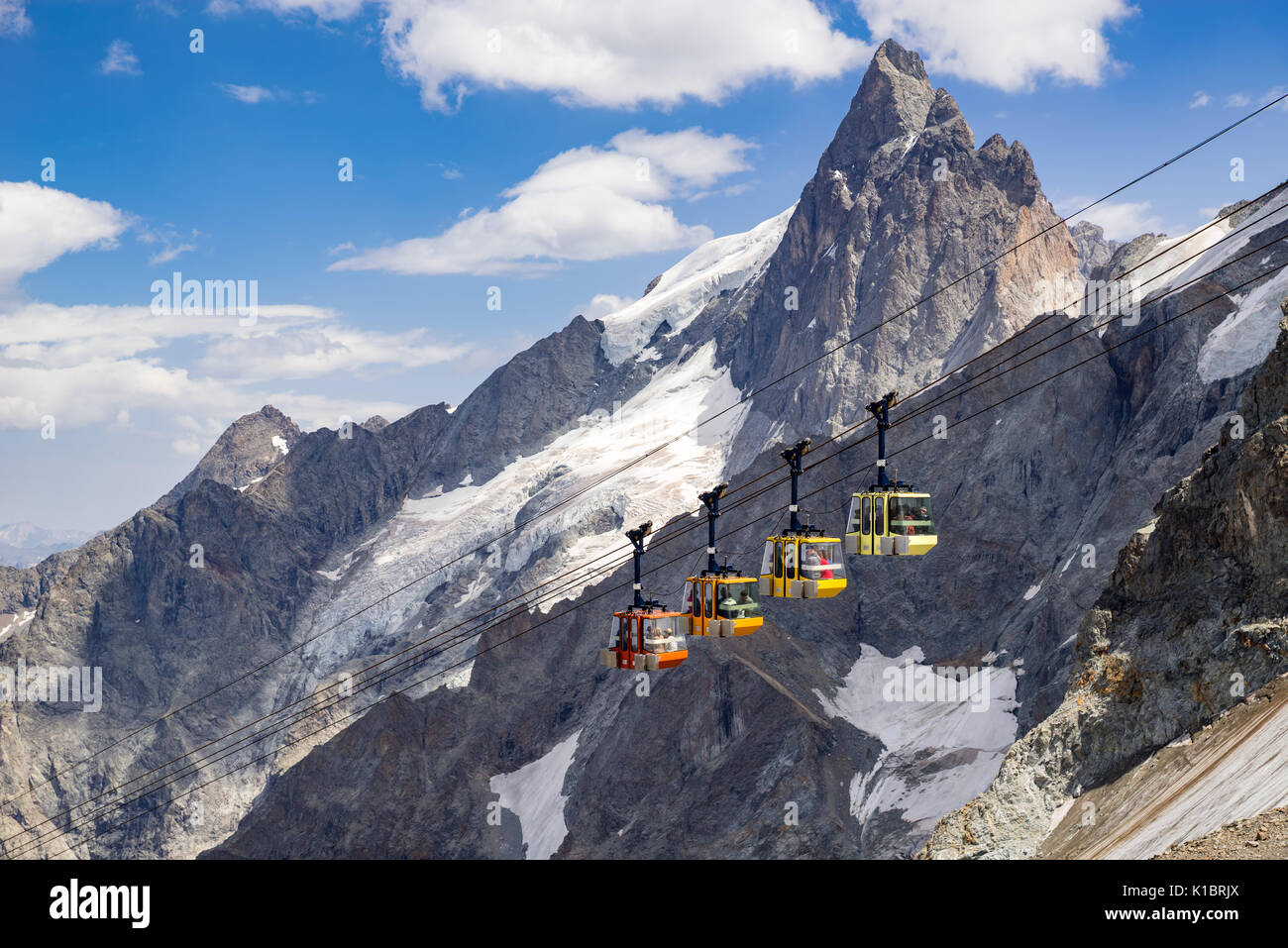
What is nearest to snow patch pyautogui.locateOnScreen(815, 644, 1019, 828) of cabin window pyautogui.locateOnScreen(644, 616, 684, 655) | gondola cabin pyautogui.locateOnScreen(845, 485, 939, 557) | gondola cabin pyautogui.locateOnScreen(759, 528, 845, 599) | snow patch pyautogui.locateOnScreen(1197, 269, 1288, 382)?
snow patch pyautogui.locateOnScreen(1197, 269, 1288, 382)

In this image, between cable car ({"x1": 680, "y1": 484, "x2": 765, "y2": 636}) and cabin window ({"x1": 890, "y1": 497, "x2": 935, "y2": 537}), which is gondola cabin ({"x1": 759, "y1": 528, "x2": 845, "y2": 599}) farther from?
cabin window ({"x1": 890, "y1": 497, "x2": 935, "y2": 537})

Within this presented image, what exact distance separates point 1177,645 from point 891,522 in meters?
16.3

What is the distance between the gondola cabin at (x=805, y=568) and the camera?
29.2m

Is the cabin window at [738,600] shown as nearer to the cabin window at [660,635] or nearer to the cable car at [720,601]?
the cable car at [720,601]

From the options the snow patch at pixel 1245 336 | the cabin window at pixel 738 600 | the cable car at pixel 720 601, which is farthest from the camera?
the snow patch at pixel 1245 336

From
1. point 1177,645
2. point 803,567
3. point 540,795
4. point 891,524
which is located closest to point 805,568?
point 803,567

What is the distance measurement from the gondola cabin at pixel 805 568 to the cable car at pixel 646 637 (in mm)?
2551

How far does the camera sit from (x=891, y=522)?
96.3 feet

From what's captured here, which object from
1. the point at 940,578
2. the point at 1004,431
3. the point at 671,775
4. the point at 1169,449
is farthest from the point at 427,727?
the point at 1169,449

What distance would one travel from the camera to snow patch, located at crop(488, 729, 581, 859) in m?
92.5

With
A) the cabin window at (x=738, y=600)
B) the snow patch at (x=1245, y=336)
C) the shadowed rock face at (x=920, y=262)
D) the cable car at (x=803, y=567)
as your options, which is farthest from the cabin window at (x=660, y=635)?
the shadowed rock face at (x=920, y=262)

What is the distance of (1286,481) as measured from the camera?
131ft
